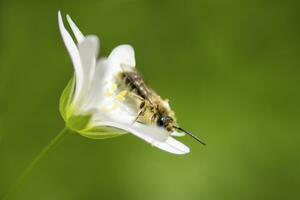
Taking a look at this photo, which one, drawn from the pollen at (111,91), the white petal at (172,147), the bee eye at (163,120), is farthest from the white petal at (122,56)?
the white petal at (172,147)

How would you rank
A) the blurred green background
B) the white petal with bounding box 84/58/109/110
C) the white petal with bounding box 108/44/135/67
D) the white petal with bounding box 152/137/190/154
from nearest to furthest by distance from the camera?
the white petal with bounding box 84/58/109/110
the white petal with bounding box 152/137/190/154
the white petal with bounding box 108/44/135/67
the blurred green background

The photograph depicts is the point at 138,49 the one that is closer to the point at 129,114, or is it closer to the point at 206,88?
the point at 206,88

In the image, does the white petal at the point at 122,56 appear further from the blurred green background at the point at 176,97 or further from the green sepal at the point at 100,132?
the blurred green background at the point at 176,97

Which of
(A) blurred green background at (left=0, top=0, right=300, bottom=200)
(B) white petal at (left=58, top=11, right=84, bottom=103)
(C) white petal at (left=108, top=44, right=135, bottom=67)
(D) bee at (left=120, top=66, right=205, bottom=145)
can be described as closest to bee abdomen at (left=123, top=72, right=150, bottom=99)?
(D) bee at (left=120, top=66, right=205, bottom=145)

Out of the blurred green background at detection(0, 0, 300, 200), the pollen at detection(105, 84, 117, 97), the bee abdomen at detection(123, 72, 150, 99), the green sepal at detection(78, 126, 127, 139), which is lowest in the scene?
the green sepal at detection(78, 126, 127, 139)

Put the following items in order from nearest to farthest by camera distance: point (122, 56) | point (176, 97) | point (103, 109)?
point (103, 109) < point (122, 56) < point (176, 97)

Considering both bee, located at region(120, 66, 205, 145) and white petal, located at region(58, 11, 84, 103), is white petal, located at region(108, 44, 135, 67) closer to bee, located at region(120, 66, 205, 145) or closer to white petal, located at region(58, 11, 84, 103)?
bee, located at region(120, 66, 205, 145)

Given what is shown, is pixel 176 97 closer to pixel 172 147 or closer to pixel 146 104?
pixel 146 104

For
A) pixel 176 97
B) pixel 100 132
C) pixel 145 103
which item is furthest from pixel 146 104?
pixel 176 97
